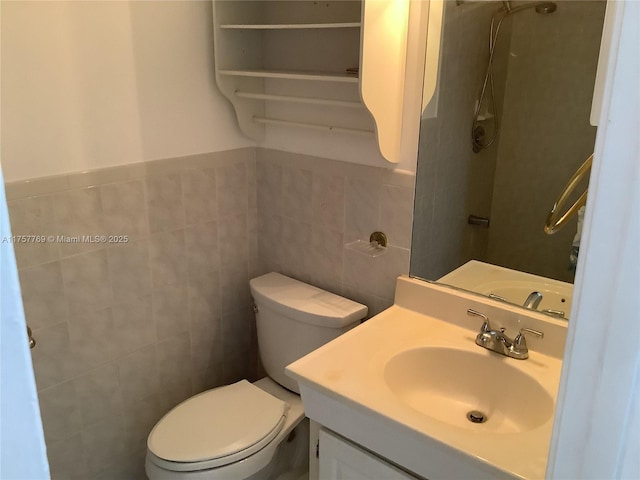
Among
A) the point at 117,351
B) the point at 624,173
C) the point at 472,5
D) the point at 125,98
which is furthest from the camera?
the point at 117,351

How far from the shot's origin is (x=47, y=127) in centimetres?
151

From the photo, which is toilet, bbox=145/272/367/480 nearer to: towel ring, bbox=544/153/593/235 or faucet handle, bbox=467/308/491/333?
faucet handle, bbox=467/308/491/333

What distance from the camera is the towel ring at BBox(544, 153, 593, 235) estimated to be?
143 centimetres

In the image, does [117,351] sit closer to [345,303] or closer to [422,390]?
[345,303]

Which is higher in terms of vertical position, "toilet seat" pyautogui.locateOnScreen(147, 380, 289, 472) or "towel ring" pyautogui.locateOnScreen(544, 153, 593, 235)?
"towel ring" pyautogui.locateOnScreen(544, 153, 593, 235)

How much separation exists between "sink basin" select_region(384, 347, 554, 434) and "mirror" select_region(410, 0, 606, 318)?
0.21 meters

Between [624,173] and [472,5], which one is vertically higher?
[472,5]

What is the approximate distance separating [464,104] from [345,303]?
0.71 m

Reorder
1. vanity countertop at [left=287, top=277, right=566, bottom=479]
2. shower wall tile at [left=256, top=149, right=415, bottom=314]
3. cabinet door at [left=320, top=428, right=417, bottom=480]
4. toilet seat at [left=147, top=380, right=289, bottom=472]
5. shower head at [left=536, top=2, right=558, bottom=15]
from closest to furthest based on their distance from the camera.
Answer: vanity countertop at [left=287, top=277, right=566, bottom=479]
cabinet door at [left=320, top=428, right=417, bottom=480]
shower head at [left=536, top=2, right=558, bottom=15]
toilet seat at [left=147, top=380, right=289, bottom=472]
shower wall tile at [left=256, top=149, right=415, bottom=314]

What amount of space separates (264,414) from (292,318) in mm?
310

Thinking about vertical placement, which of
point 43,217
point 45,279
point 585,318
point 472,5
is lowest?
point 45,279

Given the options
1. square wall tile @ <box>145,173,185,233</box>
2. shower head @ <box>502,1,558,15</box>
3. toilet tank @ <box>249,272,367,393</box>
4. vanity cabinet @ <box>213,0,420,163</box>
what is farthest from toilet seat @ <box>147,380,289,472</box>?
shower head @ <box>502,1,558,15</box>

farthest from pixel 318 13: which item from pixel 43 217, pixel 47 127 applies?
pixel 43 217

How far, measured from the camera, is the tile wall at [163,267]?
1.62m
